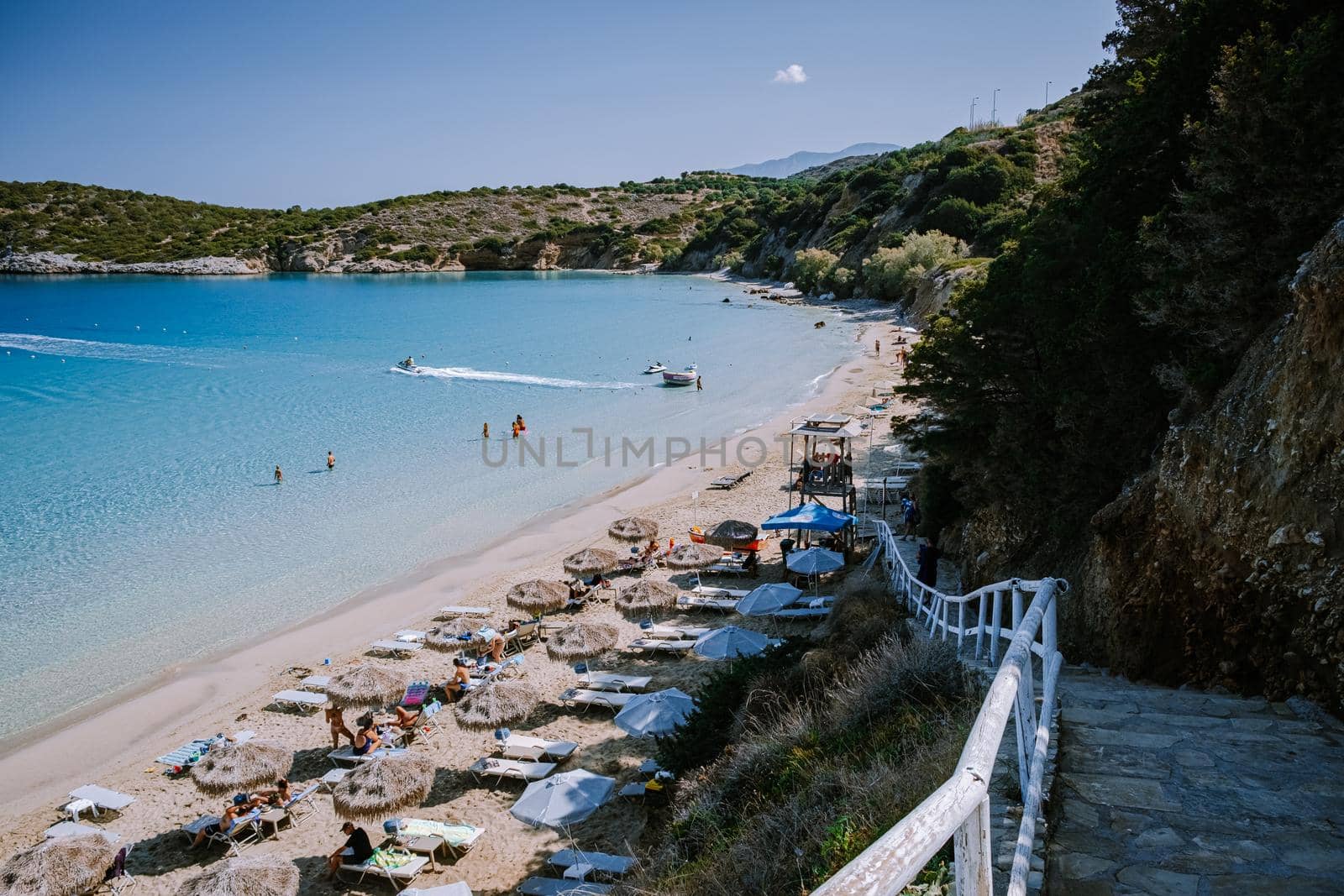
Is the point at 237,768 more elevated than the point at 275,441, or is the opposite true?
the point at 275,441

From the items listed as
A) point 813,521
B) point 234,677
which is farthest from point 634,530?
point 234,677

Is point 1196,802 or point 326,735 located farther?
point 326,735

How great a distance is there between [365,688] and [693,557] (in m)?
8.30

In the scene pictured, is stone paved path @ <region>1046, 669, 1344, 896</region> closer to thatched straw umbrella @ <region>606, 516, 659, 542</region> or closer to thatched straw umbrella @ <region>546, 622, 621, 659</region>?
thatched straw umbrella @ <region>546, 622, 621, 659</region>

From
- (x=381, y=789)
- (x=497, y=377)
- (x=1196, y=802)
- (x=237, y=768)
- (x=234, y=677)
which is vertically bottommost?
(x=234, y=677)

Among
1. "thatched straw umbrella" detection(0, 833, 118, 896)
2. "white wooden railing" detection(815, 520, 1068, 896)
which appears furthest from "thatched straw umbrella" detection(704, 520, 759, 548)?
"white wooden railing" detection(815, 520, 1068, 896)

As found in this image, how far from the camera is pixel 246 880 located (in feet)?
31.4

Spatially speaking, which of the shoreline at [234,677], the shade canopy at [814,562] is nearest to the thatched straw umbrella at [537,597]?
the shoreline at [234,677]

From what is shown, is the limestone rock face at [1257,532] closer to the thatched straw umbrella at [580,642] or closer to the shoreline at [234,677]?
the thatched straw umbrella at [580,642]

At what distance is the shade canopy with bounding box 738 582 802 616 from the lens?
656 inches

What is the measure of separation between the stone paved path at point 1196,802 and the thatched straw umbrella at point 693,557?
14.8 m

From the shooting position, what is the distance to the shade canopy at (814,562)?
1751cm

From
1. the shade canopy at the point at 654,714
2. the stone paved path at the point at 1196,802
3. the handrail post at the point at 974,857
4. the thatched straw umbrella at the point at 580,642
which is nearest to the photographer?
the handrail post at the point at 974,857

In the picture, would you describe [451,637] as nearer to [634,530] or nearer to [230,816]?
[230,816]
